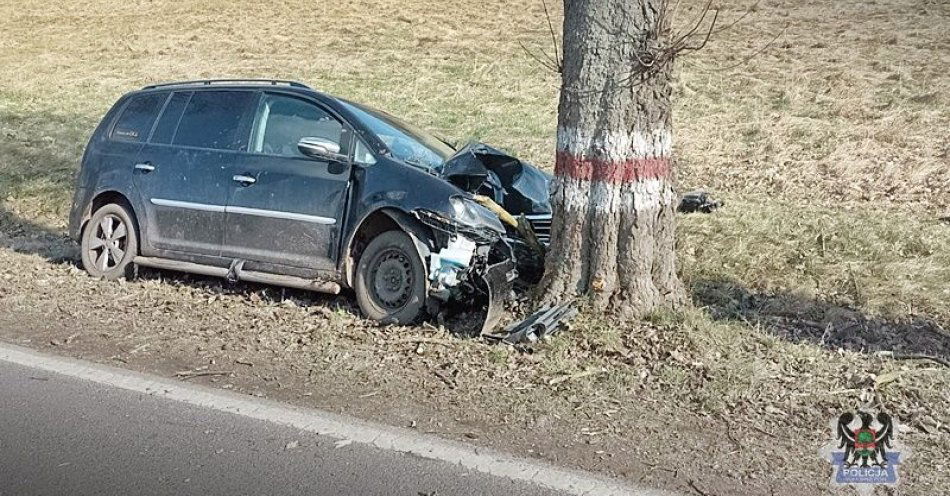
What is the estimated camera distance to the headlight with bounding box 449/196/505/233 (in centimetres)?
704

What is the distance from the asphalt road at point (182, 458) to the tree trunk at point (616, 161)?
229cm

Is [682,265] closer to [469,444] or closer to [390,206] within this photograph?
[390,206]

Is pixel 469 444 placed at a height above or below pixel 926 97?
below

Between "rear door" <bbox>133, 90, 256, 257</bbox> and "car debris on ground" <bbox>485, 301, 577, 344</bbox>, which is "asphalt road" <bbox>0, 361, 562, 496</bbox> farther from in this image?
"rear door" <bbox>133, 90, 256, 257</bbox>

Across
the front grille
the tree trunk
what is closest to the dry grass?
the tree trunk

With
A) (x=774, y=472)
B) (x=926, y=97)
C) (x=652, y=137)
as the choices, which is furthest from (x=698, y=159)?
(x=774, y=472)

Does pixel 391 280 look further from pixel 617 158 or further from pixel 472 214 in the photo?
pixel 617 158

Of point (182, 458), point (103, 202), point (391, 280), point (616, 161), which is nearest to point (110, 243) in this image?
point (103, 202)

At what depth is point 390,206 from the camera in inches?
284

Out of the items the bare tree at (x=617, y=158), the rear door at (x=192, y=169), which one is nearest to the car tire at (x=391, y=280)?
the bare tree at (x=617, y=158)

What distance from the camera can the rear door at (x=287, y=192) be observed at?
7.50 meters

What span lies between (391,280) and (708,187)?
5.08m

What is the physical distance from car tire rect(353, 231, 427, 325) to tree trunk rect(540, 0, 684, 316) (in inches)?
39.1

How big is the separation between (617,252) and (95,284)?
457 centimetres
